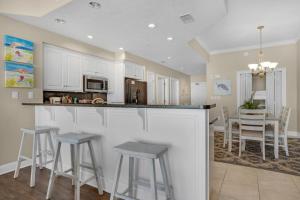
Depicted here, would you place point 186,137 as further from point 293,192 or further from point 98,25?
point 98,25

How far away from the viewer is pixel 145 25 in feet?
9.78

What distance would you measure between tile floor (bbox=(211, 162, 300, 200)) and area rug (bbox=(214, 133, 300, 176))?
212 mm

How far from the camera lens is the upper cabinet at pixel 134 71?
477cm

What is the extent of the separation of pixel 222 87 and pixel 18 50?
17.9 ft

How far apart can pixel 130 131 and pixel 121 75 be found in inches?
117

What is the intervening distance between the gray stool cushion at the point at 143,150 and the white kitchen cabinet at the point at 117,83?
310cm

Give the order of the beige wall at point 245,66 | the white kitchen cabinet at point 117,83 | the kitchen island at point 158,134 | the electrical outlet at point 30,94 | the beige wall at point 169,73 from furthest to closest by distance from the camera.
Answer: the beige wall at point 169,73 → the beige wall at point 245,66 → the white kitchen cabinet at point 117,83 → the electrical outlet at point 30,94 → the kitchen island at point 158,134

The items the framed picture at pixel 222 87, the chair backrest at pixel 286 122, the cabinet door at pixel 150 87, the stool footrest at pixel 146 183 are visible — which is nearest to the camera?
the stool footrest at pixel 146 183

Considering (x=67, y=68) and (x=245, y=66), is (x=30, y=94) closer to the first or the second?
(x=67, y=68)

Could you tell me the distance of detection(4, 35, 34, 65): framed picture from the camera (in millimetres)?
2517

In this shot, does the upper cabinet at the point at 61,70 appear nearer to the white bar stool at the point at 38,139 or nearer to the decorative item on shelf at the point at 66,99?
the decorative item on shelf at the point at 66,99

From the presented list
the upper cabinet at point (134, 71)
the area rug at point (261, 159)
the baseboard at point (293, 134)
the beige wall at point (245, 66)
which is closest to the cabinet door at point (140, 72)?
the upper cabinet at point (134, 71)

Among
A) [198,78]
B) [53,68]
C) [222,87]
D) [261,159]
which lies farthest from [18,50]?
[198,78]

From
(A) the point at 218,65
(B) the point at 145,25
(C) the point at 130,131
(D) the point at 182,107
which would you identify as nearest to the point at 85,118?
(C) the point at 130,131
